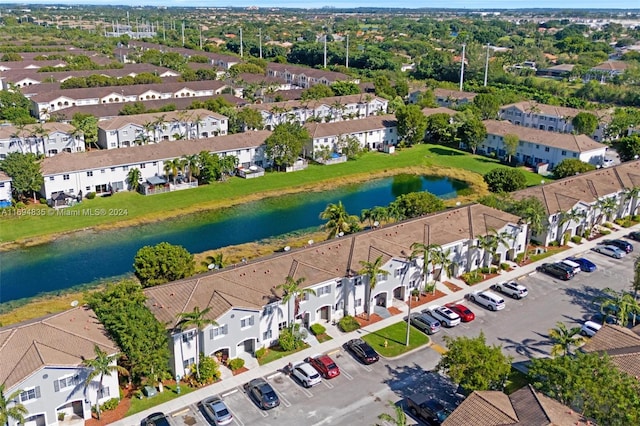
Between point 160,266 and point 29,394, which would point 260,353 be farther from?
point 29,394

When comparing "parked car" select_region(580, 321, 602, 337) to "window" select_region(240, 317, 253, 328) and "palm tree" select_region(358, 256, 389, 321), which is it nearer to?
"palm tree" select_region(358, 256, 389, 321)

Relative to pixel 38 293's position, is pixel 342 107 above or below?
above

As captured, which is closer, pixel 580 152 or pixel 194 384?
pixel 194 384

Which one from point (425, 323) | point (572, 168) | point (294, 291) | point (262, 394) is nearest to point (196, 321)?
point (262, 394)

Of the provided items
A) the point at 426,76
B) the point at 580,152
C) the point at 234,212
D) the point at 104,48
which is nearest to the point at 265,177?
the point at 234,212

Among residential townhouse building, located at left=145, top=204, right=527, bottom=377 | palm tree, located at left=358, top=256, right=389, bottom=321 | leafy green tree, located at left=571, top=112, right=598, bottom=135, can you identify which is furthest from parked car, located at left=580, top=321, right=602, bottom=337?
leafy green tree, located at left=571, top=112, right=598, bottom=135

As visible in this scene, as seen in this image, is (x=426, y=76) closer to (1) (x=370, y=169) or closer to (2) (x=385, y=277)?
(1) (x=370, y=169)
